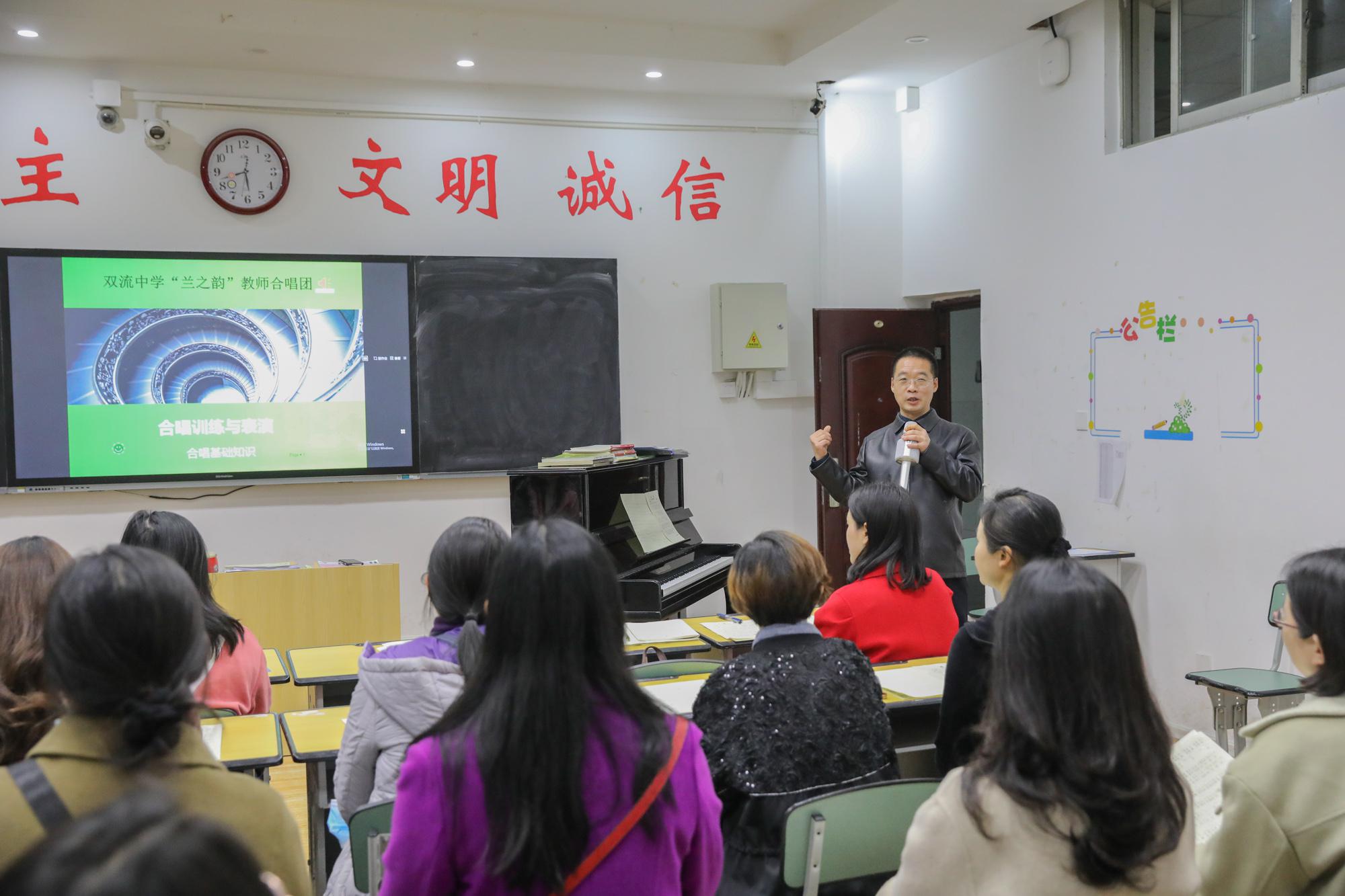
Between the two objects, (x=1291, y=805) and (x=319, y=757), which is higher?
(x=1291, y=805)

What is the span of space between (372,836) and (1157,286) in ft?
12.5

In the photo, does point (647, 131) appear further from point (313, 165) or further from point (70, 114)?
point (70, 114)

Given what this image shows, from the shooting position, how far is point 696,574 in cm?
455

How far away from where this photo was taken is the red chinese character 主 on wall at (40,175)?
493 centimetres

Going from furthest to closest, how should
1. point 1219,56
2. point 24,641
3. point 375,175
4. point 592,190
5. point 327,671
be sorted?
point 592,190 < point 375,175 < point 1219,56 < point 327,671 < point 24,641

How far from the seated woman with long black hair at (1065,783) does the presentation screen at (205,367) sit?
444 cm

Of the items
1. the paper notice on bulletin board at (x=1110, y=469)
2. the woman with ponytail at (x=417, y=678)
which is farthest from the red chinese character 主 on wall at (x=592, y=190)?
the woman with ponytail at (x=417, y=678)

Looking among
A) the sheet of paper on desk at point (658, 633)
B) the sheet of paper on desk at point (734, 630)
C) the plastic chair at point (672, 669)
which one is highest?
the plastic chair at point (672, 669)

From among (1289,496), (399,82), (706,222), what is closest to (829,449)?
(706,222)

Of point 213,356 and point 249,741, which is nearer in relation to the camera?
point 249,741

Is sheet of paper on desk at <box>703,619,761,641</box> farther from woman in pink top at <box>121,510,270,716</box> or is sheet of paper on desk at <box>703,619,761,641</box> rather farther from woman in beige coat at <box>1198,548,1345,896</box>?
woman in beige coat at <box>1198,548,1345,896</box>

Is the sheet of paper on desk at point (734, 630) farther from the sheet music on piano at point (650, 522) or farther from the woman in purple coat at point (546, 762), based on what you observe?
the woman in purple coat at point (546, 762)

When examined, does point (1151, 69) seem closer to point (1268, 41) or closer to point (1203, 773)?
point (1268, 41)

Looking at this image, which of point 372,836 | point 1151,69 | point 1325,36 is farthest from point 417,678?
point 1151,69
